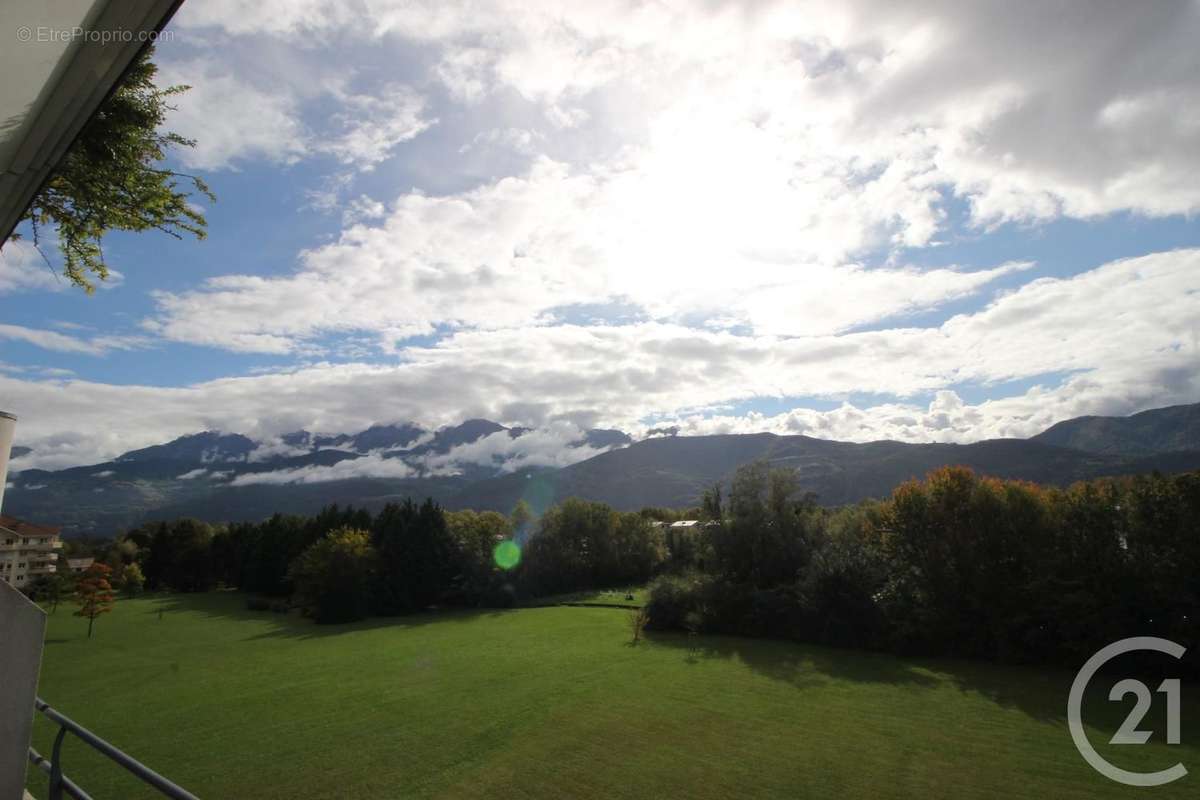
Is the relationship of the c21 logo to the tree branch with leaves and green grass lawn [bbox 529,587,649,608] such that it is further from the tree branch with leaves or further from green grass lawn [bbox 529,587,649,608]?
green grass lawn [bbox 529,587,649,608]

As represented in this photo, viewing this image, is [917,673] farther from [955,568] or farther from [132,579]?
[132,579]

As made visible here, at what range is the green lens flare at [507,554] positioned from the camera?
66500 mm

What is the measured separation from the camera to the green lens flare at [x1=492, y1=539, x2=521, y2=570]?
66.5 m

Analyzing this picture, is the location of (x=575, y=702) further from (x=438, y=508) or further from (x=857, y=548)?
(x=438, y=508)

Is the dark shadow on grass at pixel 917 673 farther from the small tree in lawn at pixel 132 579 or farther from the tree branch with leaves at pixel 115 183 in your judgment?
the small tree in lawn at pixel 132 579

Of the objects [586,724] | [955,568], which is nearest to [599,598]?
[955,568]

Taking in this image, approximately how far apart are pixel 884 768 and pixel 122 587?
319 ft

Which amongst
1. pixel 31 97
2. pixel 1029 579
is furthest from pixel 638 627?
pixel 31 97

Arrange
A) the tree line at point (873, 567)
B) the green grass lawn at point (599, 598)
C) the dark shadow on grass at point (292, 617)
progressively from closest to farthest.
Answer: the tree line at point (873, 567)
the dark shadow on grass at point (292, 617)
the green grass lawn at point (599, 598)

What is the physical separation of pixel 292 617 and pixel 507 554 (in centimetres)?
2164

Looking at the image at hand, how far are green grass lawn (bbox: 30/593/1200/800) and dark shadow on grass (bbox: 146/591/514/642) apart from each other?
36.3ft

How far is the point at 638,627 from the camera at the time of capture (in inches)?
1581

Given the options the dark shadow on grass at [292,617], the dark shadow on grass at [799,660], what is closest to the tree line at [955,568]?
the dark shadow on grass at [799,660]

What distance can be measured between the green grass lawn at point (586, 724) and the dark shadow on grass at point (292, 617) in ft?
36.3
